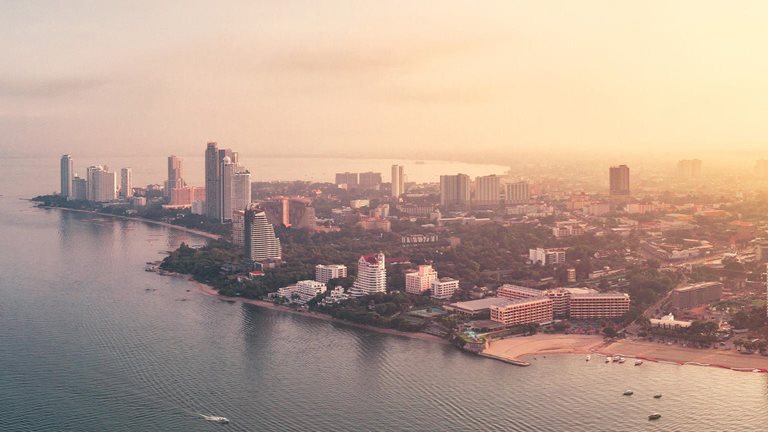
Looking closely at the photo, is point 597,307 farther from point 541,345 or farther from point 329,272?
point 329,272

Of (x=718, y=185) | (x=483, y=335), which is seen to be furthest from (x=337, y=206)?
(x=483, y=335)

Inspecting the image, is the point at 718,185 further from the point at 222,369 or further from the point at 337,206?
the point at 222,369

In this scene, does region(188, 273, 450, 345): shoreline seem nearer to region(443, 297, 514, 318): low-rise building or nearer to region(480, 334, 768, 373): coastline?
region(480, 334, 768, 373): coastline

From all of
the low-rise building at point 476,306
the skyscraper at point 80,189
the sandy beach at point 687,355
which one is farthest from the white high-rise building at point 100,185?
the sandy beach at point 687,355

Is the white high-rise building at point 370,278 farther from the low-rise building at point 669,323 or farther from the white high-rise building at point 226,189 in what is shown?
the white high-rise building at point 226,189

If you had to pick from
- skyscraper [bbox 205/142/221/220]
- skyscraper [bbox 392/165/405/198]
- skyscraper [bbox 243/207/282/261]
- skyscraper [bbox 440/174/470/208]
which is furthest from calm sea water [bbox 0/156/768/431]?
skyscraper [bbox 392/165/405/198]

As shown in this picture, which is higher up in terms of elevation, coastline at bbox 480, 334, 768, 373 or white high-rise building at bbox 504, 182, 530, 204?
white high-rise building at bbox 504, 182, 530, 204

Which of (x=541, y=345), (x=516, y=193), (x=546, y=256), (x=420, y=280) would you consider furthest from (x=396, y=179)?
(x=541, y=345)
